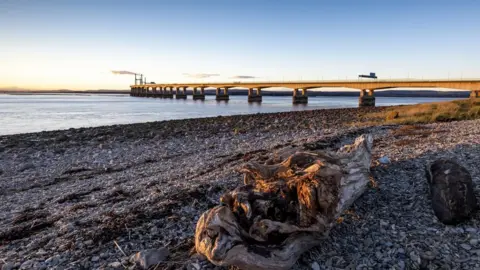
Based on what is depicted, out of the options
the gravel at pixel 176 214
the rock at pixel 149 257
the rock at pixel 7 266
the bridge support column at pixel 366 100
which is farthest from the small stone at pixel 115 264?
the bridge support column at pixel 366 100

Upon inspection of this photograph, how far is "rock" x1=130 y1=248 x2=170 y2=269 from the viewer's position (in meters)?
4.41

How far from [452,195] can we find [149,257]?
184 inches

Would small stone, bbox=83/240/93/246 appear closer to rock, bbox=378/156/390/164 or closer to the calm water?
rock, bbox=378/156/390/164

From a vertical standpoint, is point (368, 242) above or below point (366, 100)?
below

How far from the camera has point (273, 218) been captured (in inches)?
180

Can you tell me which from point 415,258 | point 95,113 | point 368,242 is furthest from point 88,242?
point 95,113

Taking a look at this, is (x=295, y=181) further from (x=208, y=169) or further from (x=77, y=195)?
(x=77, y=195)

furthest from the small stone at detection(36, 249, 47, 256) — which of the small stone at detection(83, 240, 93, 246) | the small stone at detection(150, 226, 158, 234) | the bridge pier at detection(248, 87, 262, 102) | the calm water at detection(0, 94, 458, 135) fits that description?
the bridge pier at detection(248, 87, 262, 102)

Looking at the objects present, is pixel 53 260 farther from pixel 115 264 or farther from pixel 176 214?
pixel 176 214

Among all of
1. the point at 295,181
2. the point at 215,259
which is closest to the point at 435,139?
the point at 295,181

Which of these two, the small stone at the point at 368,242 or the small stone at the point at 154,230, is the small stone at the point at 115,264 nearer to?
the small stone at the point at 154,230

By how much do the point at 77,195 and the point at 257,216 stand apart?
650 cm

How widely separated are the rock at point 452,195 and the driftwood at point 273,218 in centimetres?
143

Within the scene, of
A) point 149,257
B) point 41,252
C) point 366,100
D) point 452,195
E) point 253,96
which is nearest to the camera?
point 149,257
